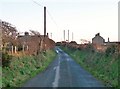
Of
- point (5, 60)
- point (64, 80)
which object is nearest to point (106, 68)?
point (64, 80)

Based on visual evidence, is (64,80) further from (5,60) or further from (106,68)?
(106,68)

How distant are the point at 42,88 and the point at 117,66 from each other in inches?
367

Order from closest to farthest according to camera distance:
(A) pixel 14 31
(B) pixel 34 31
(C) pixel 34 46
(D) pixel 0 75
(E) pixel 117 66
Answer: (D) pixel 0 75 → (E) pixel 117 66 → (A) pixel 14 31 → (C) pixel 34 46 → (B) pixel 34 31

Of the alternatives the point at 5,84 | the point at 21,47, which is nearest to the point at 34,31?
the point at 21,47

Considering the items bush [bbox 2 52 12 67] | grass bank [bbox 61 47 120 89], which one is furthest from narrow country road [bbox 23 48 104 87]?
bush [bbox 2 52 12 67]

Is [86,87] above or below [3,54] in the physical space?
below

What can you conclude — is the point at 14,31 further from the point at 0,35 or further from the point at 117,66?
the point at 117,66

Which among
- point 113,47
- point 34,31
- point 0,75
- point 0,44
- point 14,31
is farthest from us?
point 34,31

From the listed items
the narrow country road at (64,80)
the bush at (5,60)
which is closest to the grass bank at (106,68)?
the narrow country road at (64,80)

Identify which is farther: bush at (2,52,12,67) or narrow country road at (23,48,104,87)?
bush at (2,52,12,67)

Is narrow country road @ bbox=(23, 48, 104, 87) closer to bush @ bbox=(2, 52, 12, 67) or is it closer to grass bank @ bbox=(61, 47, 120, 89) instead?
grass bank @ bbox=(61, 47, 120, 89)

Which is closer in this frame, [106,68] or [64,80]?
[64,80]

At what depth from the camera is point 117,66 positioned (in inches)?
1030

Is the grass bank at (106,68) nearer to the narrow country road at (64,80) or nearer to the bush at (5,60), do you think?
the narrow country road at (64,80)
